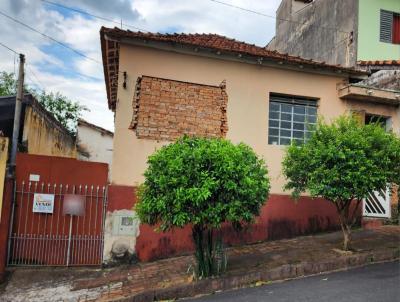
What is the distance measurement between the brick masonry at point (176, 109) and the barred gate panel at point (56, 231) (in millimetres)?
1852

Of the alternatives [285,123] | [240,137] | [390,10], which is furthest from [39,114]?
[390,10]

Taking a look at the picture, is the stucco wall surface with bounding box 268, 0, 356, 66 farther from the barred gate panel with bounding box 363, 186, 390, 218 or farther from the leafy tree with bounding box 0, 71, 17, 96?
the leafy tree with bounding box 0, 71, 17, 96

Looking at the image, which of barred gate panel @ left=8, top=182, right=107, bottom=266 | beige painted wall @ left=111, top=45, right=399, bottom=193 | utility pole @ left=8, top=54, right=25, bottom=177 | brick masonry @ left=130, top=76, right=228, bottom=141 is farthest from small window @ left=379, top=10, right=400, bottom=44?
utility pole @ left=8, top=54, right=25, bottom=177

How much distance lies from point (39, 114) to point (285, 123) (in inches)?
288

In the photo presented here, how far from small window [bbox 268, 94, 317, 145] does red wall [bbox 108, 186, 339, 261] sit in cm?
161

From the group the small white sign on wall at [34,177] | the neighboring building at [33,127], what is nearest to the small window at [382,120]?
the small white sign on wall at [34,177]

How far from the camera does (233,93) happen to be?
34.2 feet

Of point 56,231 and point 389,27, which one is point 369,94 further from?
point 56,231

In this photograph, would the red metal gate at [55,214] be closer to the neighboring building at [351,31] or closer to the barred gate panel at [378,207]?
the barred gate panel at [378,207]

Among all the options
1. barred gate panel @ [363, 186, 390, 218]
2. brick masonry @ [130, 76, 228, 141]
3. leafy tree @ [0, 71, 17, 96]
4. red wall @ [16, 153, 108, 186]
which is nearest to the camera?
red wall @ [16, 153, 108, 186]

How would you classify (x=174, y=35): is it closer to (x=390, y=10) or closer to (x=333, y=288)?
(x=333, y=288)

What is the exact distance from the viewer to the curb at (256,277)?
22.7ft

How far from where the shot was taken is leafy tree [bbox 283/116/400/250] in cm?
791

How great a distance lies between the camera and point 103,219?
30.2ft
